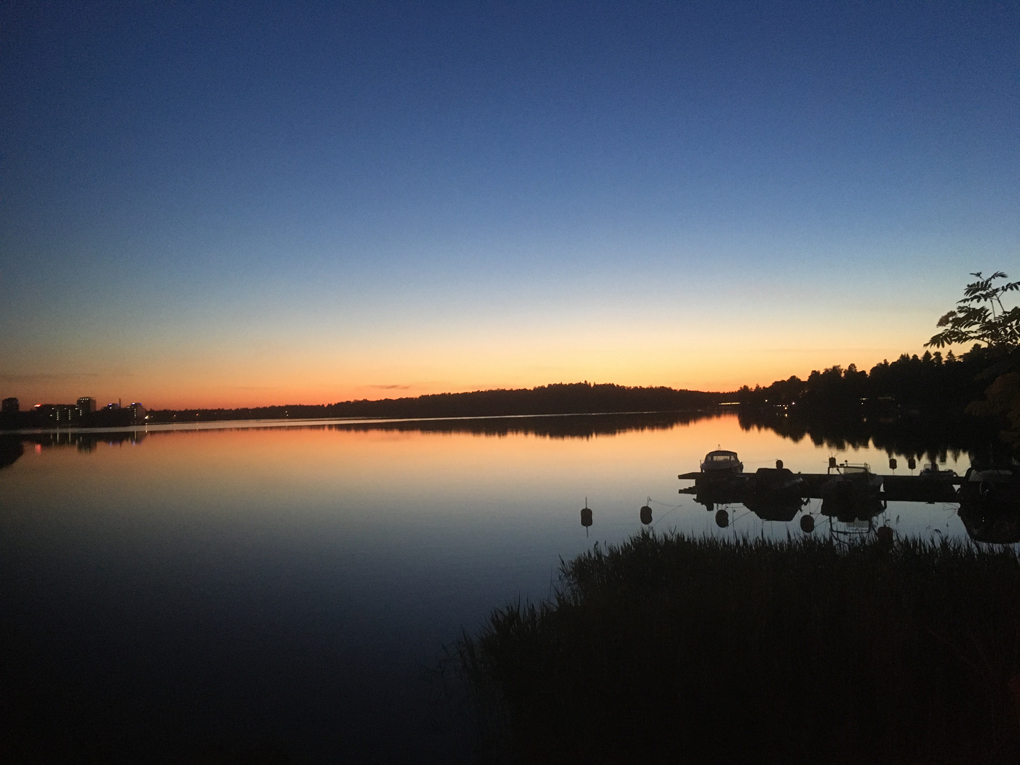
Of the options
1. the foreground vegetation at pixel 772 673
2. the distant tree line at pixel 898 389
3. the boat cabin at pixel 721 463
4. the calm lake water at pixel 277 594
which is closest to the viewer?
the foreground vegetation at pixel 772 673

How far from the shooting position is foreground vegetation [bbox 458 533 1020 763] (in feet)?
23.4

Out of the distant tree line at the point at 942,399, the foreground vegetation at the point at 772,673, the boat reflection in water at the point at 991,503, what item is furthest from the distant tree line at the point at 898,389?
the foreground vegetation at the point at 772,673

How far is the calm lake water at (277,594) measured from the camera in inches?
426

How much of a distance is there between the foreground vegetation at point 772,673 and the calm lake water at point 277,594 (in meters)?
1.74

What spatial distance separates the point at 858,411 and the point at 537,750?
163374 mm

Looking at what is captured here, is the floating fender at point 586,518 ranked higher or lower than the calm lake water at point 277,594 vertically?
higher

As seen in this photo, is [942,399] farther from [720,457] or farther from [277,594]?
[277,594]

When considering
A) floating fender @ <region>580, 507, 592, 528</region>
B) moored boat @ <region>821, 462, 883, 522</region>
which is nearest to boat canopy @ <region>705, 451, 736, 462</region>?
moored boat @ <region>821, 462, 883, 522</region>

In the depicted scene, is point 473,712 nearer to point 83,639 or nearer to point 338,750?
point 338,750

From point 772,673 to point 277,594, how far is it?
15.3 m

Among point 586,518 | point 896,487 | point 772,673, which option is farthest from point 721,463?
point 772,673

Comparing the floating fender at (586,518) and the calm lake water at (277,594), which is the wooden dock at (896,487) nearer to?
the calm lake water at (277,594)

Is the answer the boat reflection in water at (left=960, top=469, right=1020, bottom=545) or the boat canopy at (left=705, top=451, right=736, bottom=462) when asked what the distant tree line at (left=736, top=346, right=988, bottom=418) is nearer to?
the boat canopy at (left=705, top=451, right=736, bottom=462)

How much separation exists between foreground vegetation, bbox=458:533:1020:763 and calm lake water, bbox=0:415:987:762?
1738 millimetres
